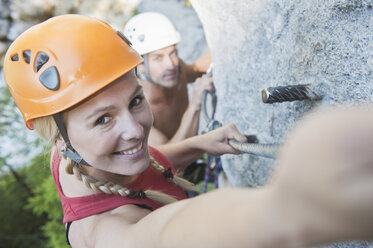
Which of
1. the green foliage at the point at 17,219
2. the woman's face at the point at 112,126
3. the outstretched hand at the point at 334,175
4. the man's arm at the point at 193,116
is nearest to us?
the outstretched hand at the point at 334,175

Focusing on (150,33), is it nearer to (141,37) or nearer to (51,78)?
(141,37)

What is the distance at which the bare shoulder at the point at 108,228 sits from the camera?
880 mm

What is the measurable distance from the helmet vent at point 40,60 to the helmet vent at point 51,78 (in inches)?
1.7

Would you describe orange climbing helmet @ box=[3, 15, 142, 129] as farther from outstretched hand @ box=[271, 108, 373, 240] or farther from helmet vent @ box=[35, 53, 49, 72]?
outstretched hand @ box=[271, 108, 373, 240]

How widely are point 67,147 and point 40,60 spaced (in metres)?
0.42

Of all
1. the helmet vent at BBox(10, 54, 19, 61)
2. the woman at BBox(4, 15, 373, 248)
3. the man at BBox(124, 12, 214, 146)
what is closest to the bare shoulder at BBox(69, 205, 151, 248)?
the woman at BBox(4, 15, 373, 248)

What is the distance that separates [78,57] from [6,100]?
5502mm

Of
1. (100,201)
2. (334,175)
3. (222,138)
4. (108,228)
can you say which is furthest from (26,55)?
(334,175)

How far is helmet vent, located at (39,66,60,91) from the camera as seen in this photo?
1.34 metres

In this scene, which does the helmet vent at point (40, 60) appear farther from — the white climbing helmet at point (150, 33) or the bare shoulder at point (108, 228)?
the white climbing helmet at point (150, 33)

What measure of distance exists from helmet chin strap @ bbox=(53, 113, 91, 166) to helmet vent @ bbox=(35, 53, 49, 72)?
0.77ft

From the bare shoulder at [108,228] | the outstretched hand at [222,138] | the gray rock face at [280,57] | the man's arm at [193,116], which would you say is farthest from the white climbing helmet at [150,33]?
the bare shoulder at [108,228]

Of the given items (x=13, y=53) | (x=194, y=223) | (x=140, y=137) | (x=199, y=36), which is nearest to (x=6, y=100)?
(x=199, y=36)

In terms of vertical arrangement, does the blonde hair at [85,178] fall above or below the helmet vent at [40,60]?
below
